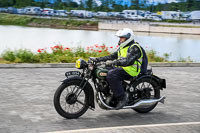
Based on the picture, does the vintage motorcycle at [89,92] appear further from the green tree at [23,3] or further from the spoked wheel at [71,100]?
the green tree at [23,3]

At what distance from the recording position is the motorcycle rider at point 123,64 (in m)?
6.66

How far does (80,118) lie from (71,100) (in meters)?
0.41

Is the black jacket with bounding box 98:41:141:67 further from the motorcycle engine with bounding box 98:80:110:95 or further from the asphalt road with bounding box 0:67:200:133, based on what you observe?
the asphalt road with bounding box 0:67:200:133

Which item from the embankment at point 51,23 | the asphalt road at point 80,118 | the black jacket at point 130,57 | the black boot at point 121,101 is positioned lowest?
the embankment at point 51,23

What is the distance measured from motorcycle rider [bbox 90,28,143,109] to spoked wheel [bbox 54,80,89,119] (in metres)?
0.54

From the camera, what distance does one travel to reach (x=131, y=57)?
22.3 feet

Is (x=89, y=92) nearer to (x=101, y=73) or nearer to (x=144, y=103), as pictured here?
(x=101, y=73)

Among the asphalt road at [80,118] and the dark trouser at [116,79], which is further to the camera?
the dark trouser at [116,79]

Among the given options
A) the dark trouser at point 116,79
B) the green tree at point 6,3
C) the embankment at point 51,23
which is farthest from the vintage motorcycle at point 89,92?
the green tree at point 6,3

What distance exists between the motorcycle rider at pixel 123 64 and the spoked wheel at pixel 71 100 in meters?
0.54

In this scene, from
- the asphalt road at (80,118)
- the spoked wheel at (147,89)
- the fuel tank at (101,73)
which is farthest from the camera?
the spoked wheel at (147,89)

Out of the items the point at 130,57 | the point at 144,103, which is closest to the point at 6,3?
the point at 144,103

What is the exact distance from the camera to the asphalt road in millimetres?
6066

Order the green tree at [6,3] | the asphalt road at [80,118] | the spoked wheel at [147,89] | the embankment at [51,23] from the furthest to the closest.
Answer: the green tree at [6,3], the embankment at [51,23], the spoked wheel at [147,89], the asphalt road at [80,118]
